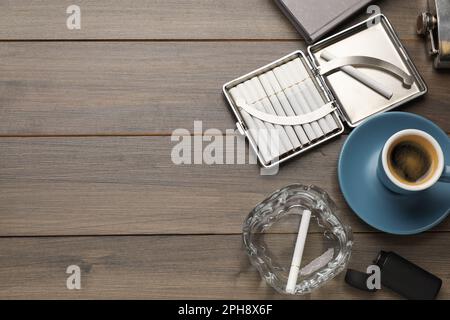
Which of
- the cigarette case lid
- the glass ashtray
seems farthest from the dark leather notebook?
the glass ashtray

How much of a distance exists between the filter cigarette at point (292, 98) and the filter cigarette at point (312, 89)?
19 mm

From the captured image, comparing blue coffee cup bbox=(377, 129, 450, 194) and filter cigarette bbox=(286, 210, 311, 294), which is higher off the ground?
blue coffee cup bbox=(377, 129, 450, 194)

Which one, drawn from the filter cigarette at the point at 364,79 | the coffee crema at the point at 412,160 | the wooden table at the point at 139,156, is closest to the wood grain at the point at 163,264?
the wooden table at the point at 139,156

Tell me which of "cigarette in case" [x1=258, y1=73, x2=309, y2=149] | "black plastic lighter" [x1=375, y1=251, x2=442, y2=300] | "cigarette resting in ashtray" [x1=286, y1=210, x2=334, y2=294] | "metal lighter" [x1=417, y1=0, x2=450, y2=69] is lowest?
"black plastic lighter" [x1=375, y1=251, x2=442, y2=300]

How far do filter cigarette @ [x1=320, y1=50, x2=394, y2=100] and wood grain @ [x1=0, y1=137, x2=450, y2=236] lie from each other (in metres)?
0.09

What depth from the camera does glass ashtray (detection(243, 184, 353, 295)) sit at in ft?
2.74

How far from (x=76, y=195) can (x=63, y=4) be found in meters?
0.30

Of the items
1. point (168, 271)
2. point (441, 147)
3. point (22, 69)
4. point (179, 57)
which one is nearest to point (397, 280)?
point (441, 147)

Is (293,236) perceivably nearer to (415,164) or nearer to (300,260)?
(300,260)

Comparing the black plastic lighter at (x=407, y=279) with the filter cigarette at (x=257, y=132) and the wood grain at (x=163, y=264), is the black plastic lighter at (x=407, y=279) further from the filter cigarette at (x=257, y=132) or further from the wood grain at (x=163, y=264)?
the filter cigarette at (x=257, y=132)

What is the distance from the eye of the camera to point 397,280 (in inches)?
32.9

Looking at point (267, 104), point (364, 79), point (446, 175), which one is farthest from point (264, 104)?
point (446, 175)

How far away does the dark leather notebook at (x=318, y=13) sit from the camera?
0.88m

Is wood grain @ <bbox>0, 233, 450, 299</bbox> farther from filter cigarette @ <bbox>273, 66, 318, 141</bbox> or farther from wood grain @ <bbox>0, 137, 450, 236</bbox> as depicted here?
filter cigarette @ <bbox>273, 66, 318, 141</bbox>
